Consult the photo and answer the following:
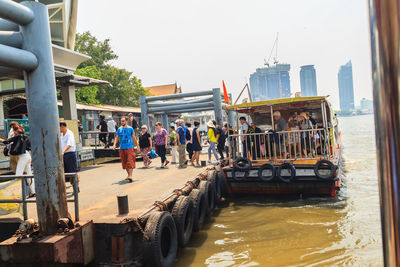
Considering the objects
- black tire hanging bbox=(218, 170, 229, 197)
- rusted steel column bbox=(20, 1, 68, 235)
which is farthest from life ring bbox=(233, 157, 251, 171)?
rusted steel column bbox=(20, 1, 68, 235)

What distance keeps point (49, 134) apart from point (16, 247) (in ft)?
4.72

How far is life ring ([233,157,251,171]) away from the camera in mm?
9172

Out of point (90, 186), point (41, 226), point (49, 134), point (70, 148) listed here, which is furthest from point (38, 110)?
point (90, 186)

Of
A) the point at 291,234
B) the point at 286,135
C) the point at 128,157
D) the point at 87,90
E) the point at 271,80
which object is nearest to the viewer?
the point at 291,234

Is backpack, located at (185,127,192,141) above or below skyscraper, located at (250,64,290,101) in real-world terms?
below

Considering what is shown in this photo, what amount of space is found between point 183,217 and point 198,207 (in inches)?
43.9

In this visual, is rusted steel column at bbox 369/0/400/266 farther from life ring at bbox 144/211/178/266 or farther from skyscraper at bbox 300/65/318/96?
skyscraper at bbox 300/65/318/96

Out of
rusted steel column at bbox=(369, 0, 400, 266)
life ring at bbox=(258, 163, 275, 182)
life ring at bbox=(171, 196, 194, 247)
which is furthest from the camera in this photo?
life ring at bbox=(258, 163, 275, 182)

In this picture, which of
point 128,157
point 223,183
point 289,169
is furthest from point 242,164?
point 128,157

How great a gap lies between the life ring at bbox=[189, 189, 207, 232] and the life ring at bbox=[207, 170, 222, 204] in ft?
3.80

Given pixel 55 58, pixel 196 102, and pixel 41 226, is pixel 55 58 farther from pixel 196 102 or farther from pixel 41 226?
pixel 41 226

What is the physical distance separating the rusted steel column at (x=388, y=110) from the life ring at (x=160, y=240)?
14.0 ft

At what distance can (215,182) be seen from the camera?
898 cm

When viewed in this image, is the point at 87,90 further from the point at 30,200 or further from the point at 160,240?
the point at 160,240
